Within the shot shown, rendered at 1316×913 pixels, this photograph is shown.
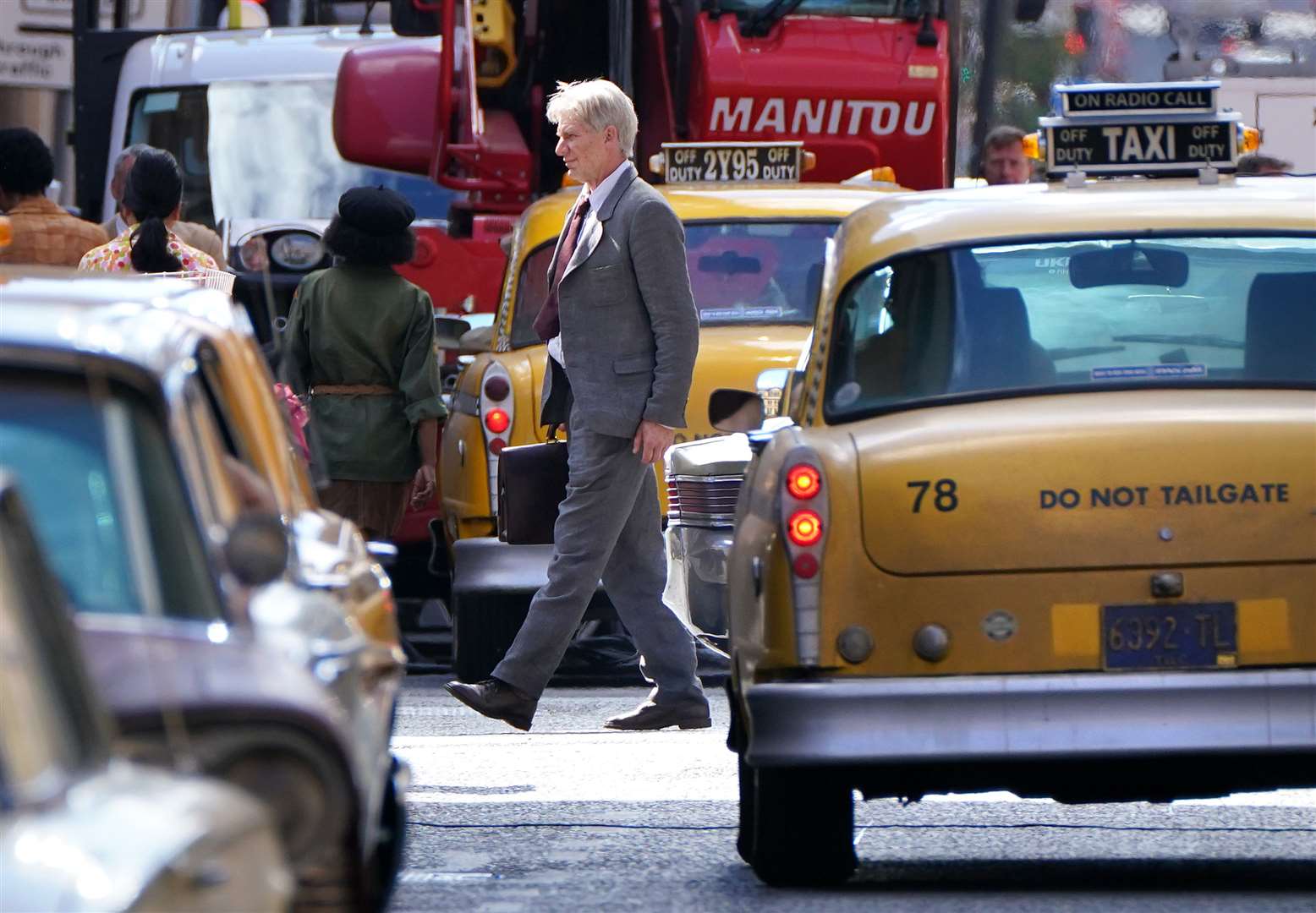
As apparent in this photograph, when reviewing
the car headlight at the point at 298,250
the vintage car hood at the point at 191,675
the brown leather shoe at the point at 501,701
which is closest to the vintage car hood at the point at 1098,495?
the vintage car hood at the point at 191,675

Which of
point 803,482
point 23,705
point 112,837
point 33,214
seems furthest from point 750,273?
point 112,837

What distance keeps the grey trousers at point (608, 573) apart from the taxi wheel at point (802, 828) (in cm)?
216

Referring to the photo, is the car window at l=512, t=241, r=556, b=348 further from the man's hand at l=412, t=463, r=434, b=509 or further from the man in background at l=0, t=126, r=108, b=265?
the man in background at l=0, t=126, r=108, b=265

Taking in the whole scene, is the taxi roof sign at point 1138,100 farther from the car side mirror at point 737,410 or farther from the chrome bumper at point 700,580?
the chrome bumper at point 700,580

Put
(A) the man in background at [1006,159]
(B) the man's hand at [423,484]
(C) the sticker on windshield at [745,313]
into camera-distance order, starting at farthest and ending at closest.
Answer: (A) the man in background at [1006,159] → (C) the sticker on windshield at [745,313] → (B) the man's hand at [423,484]

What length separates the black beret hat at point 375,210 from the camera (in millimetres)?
11797

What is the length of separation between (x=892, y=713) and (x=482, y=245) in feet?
31.5

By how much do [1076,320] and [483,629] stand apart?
5.22 m

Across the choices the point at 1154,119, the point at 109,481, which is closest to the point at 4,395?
the point at 109,481

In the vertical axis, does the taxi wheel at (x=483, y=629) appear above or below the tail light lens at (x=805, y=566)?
below

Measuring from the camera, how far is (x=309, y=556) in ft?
18.4

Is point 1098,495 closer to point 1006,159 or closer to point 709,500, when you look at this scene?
point 709,500

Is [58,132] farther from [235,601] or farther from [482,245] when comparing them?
[235,601]

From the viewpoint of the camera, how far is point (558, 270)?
9492 mm
